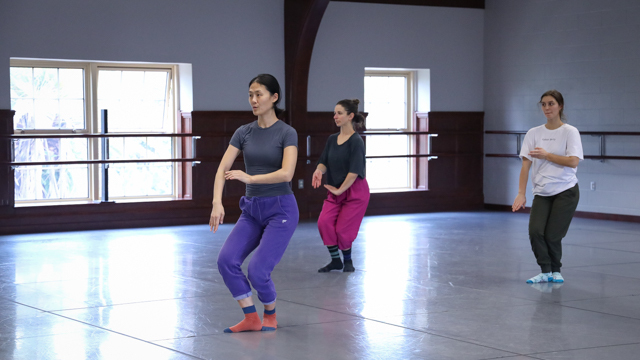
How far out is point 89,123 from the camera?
940 centimetres


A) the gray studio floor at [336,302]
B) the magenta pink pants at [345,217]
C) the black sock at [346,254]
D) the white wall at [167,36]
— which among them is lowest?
the gray studio floor at [336,302]

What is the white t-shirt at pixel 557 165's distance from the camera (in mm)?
5297

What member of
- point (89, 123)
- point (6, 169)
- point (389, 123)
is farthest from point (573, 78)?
point (6, 169)

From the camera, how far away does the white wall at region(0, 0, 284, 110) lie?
870 centimetres

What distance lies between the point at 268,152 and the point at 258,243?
476 mm

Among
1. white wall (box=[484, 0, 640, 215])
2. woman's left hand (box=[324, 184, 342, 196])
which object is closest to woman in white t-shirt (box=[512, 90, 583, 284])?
woman's left hand (box=[324, 184, 342, 196])

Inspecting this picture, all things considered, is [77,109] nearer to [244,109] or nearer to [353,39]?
[244,109]

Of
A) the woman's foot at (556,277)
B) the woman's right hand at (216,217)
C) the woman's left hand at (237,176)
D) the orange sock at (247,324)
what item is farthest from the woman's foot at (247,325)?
the woman's foot at (556,277)

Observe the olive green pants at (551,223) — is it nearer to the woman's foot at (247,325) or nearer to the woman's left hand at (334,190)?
the woman's left hand at (334,190)

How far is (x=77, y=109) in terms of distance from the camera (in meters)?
9.36

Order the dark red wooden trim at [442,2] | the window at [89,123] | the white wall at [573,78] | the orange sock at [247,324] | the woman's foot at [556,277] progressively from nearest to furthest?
the orange sock at [247,324], the woman's foot at [556,277], the window at [89,123], the white wall at [573,78], the dark red wooden trim at [442,2]

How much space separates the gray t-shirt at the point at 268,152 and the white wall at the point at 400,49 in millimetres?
6368

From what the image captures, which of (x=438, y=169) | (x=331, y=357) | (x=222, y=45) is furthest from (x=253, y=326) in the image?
(x=438, y=169)

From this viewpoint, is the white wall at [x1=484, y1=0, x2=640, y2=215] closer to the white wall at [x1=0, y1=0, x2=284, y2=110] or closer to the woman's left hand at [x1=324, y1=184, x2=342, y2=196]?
the white wall at [x1=0, y1=0, x2=284, y2=110]
